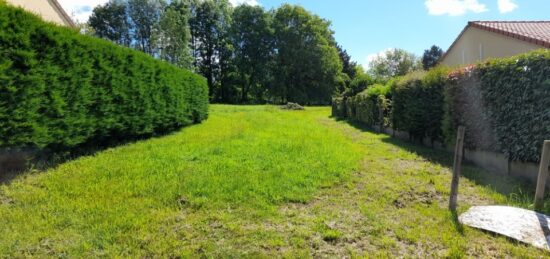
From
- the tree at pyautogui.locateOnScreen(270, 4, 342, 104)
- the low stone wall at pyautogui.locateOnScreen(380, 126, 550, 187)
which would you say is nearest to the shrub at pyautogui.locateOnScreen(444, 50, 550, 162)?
the low stone wall at pyautogui.locateOnScreen(380, 126, 550, 187)

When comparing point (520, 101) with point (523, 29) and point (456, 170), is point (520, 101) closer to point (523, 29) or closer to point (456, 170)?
point (456, 170)

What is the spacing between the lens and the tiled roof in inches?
438

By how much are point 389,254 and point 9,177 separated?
16.3ft

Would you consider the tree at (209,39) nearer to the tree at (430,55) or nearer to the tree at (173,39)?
the tree at (173,39)

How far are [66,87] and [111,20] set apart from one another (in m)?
40.3

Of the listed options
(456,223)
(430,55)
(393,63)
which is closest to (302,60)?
(430,55)

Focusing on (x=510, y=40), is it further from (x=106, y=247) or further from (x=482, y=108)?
(x=106, y=247)

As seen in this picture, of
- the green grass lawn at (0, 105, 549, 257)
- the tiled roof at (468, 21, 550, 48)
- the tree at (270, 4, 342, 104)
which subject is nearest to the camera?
the green grass lawn at (0, 105, 549, 257)

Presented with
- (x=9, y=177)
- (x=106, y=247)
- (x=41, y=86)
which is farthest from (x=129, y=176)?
(x=106, y=247)

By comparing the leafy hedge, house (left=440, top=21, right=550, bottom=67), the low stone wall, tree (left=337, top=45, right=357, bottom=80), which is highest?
tree (left=337, top=45, right=357, bottom=80)

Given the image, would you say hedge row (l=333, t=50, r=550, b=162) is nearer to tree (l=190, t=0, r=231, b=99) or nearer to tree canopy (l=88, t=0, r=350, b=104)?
tree canopy (l=88, t=0, r=350, b=104)

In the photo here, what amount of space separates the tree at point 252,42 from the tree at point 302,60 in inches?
57.6

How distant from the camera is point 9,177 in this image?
14.2 ft

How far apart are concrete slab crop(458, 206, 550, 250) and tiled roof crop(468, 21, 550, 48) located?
391 inches
